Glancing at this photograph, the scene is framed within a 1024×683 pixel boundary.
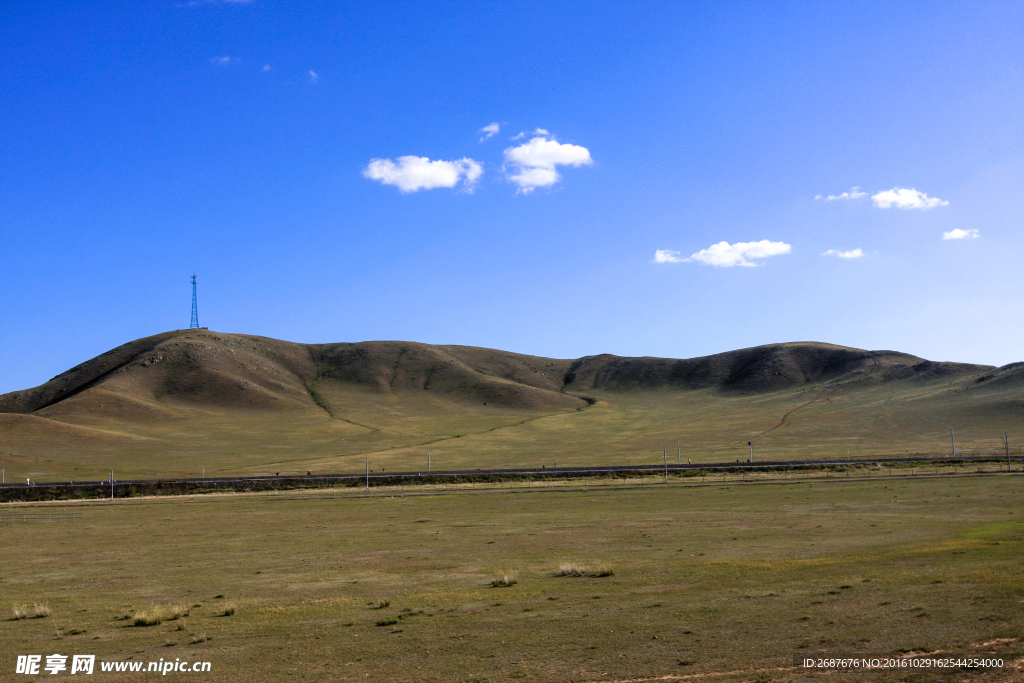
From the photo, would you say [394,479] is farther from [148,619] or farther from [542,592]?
[148,619]

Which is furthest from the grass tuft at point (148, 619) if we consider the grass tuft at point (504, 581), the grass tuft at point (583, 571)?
the grass tuft at point (583, 571)

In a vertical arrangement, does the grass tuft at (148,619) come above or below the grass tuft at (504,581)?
above

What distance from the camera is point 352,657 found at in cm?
1547

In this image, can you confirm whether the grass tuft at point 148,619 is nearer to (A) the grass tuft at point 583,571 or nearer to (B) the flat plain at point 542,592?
(B) the flat plain at point 542,592

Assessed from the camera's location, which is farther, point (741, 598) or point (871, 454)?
point (871, 454)

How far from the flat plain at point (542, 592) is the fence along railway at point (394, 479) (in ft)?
113

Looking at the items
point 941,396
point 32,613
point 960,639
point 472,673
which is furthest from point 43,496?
point 941,396

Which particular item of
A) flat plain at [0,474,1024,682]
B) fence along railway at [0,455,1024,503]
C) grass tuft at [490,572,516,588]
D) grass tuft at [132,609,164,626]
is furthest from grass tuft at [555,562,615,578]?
fence along railway at [0,455,1024,503]

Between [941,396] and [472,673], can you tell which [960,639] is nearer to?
[472,673]

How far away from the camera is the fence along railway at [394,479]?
7756cm

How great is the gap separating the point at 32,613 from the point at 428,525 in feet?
78.7

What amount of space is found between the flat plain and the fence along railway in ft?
113

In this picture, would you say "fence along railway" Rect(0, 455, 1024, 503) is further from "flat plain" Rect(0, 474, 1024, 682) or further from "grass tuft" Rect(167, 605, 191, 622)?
"grass tuft" Rect(167, 605, 191, 622)

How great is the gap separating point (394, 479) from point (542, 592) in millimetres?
65646
